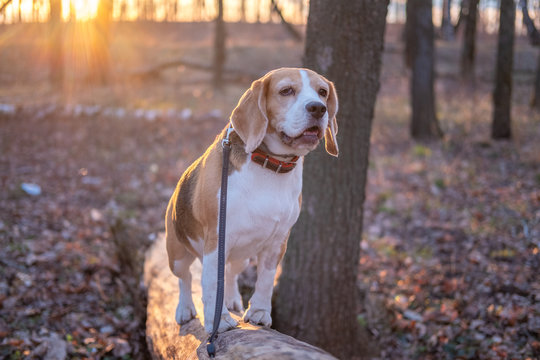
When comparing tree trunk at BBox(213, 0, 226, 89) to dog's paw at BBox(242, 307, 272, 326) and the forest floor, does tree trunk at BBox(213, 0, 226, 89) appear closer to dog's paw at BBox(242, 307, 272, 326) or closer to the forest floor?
the forest floor

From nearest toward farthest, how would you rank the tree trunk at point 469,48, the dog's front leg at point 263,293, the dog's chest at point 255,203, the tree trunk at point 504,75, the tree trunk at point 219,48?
the dog's chest at point 255,203, the dog's front leg at point 263,293, the tree trunk at point 504,75, the tree trunk at point 469,48, the tree trunk at point 219,48

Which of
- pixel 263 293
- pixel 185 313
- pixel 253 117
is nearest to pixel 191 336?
pixel 185 313

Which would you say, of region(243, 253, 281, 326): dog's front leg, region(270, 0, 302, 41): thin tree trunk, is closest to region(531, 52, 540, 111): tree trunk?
region(270, 0, 302, 41): thin tree trunk

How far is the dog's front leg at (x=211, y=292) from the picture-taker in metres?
3.23

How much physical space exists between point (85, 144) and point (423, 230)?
9.23 metres

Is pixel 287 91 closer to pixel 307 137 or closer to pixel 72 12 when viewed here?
pixel 307 137

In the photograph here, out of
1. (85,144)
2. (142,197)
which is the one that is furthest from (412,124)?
(85,144)

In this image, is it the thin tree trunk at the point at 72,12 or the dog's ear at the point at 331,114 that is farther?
the thin tree trunk at the point at 72,12

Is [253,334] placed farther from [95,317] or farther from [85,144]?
[85,144]

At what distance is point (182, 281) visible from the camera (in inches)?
154

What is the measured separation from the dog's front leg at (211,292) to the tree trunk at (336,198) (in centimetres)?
151

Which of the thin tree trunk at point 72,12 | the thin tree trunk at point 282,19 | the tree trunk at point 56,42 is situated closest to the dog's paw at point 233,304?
the thin tree trunk at point 282,19

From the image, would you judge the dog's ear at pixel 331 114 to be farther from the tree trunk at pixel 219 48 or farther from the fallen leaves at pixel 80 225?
the tree trunk at pixel 219 48

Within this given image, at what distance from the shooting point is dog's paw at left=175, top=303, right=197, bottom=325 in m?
3.90
